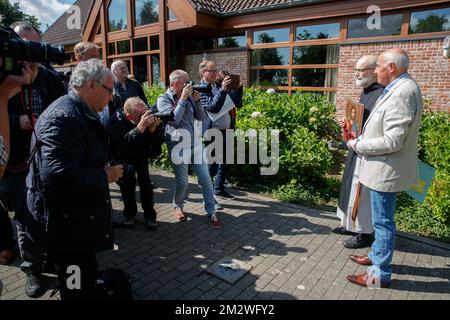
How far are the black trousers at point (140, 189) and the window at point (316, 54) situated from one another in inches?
313

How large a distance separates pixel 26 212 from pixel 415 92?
3.18 m

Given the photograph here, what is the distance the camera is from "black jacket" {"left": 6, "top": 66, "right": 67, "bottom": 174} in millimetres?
2908

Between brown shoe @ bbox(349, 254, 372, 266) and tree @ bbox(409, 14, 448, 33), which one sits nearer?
brown shoe @ bbox(349, 254, 372, 266)

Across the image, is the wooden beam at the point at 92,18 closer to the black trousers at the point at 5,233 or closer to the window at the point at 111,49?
the window at the point at 111,49

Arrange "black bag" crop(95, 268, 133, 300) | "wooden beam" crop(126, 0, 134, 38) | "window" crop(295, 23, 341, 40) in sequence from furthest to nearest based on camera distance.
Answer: "wooden beam" crop(126, 0, 134, 38)
"window" crop(295, 23, 341, 40)
"black bag" crop(95, 268, 133, 300)

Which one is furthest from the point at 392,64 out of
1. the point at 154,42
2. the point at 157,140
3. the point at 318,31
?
the point at 154,42

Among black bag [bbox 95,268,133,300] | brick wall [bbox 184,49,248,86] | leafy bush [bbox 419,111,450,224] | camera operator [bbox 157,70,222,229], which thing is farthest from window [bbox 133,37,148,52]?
black bag [bbox 95,268,133,300]

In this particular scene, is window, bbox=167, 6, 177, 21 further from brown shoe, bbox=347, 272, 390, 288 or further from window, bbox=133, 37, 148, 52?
brown shoe, bbox=347, 272, 390, 288

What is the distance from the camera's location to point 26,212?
2367 mm

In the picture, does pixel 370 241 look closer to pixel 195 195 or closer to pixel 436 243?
pixel 436 243

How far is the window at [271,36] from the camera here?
35.0 ft

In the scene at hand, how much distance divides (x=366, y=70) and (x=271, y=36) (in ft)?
27.2

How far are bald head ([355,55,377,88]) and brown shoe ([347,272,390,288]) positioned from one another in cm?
198

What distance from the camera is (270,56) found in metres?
11.2
